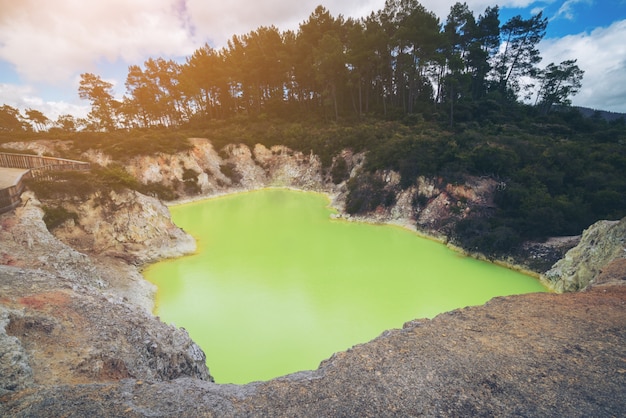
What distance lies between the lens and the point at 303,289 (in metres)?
14.4

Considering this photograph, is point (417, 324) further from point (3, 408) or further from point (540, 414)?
point (3, 408)

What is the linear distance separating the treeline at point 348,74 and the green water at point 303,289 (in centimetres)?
2356

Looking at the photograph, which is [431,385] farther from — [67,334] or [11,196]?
[11,196]

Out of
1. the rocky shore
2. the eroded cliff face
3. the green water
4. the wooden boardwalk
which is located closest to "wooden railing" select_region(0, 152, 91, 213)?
the wooden boardwalk

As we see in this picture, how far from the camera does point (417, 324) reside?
8547 millimetres

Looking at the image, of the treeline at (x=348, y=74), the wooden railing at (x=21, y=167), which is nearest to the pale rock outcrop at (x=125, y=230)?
the wooden railing at (x=21, y=167)

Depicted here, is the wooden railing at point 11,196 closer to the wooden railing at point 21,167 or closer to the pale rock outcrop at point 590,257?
the wooden railing at point 21,167

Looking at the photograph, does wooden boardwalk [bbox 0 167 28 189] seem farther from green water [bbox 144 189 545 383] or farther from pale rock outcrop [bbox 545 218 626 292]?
pale rock outcrop [bbox 545 218 626 292]

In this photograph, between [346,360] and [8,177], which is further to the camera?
[8,177]

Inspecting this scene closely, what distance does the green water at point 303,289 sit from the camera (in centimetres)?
1064

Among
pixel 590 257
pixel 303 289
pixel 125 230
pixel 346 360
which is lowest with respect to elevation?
pixel 303 289

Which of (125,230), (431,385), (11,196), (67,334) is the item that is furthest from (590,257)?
(11,196)

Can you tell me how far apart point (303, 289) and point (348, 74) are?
36324 millimetres

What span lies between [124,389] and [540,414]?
7502 mm
